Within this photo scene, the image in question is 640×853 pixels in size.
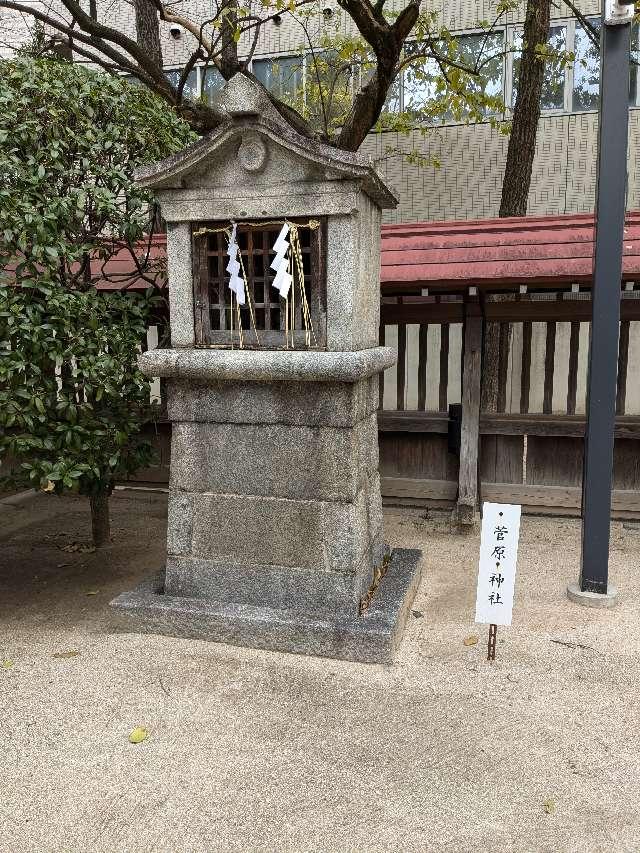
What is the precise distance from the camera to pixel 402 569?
5180 mm

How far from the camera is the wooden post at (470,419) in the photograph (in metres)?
6.91

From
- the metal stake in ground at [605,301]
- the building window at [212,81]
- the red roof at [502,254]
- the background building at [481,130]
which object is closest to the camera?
the metal stake in ground at [605,301]

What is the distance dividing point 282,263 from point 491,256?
110 inches

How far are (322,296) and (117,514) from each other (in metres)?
4.40

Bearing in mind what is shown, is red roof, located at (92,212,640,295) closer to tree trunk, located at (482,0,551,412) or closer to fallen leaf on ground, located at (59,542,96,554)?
tree trunk, located at (482,0,551,412)

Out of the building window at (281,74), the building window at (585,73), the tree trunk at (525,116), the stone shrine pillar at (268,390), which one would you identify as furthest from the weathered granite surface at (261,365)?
the building window at (281,74)

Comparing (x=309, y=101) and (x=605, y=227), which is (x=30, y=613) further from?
(x=309, y=101)

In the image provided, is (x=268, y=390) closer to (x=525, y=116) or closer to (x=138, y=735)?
(x=138, y=735)

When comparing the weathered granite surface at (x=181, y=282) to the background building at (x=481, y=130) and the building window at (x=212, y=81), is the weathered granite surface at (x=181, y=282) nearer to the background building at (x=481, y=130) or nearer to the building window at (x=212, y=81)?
the background building at (x=481, y=130)

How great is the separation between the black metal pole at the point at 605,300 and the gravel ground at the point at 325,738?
2.10 ft

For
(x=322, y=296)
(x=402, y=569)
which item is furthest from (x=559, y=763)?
(x=322, y=296)

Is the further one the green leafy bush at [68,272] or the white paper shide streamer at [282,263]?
the green leafy bush at [68,272]

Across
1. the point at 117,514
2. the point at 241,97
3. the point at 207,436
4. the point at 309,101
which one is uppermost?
the point at 309,101

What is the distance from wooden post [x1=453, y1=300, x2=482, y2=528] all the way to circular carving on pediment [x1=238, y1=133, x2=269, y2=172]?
3.32 meters
